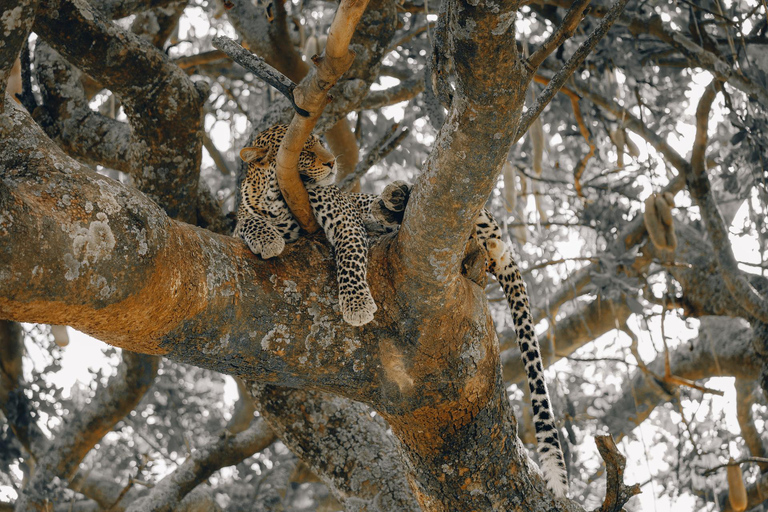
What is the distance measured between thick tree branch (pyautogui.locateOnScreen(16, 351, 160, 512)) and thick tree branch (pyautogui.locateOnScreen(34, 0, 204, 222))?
2088 millimetres

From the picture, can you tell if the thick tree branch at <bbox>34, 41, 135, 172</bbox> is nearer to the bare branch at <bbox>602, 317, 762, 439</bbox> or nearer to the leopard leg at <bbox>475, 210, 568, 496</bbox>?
the leopard leg at <bbox>475, 210, 568, 496</bbox>

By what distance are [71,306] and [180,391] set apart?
313 inches

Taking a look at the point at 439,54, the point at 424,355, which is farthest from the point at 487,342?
the point at 439,54

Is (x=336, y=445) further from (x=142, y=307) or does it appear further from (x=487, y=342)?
(x=142, y=307)

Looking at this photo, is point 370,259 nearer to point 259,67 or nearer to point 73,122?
point 259,67

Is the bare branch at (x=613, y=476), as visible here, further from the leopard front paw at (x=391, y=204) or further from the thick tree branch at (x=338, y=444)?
the leopard front paw at (x=391, y=204)

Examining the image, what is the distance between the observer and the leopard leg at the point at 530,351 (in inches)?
157

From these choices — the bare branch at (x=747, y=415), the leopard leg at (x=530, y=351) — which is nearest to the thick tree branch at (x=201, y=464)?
the leopard leg at (x=530, y=351)

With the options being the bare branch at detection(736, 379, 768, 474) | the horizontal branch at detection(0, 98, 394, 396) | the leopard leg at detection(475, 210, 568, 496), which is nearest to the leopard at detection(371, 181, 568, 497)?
the leopard leg at detection(475, 210, 568, 496)

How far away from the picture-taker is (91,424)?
7.06m

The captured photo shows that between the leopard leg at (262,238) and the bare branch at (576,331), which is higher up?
the bare branch at (576,331)

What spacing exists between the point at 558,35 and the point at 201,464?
443 centimetres

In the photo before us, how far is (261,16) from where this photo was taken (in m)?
6.62

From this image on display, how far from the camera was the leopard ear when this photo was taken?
14.7ft
